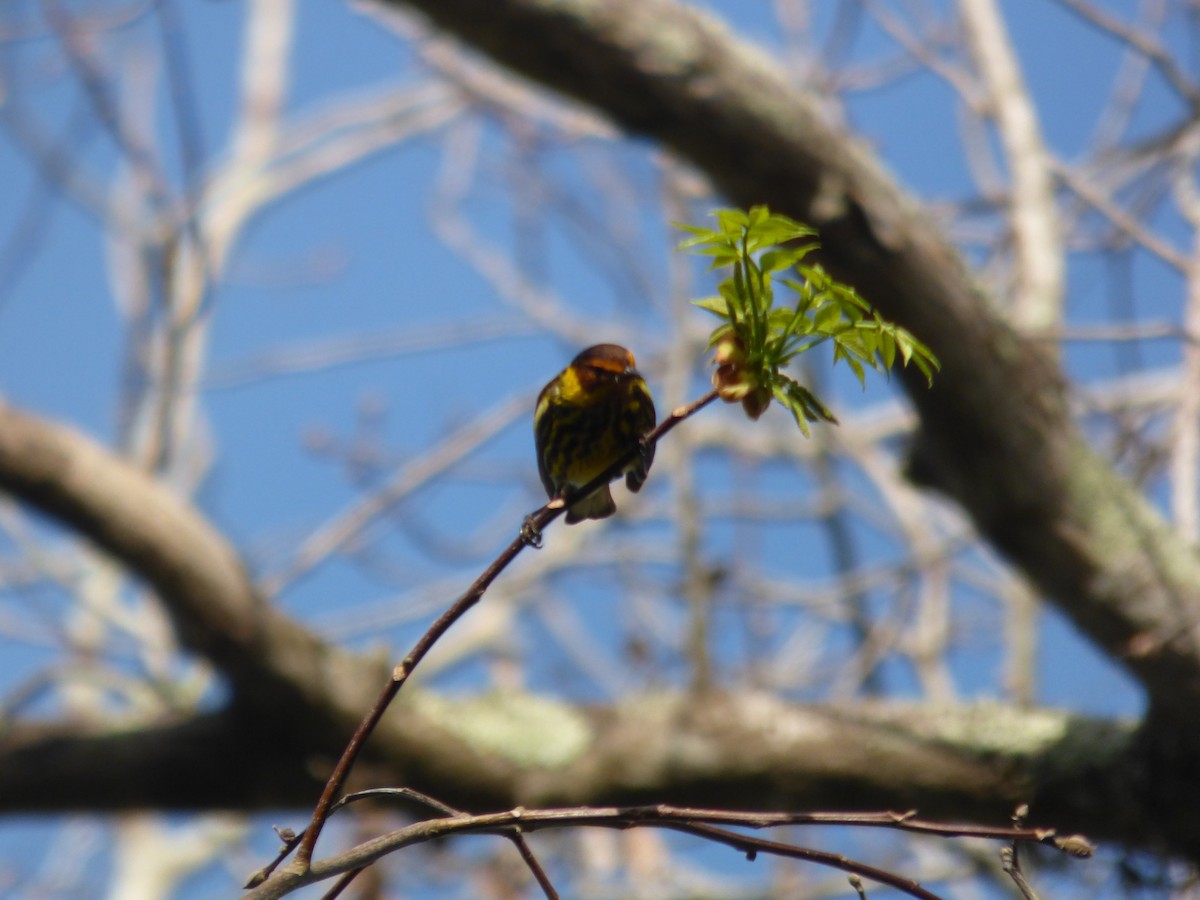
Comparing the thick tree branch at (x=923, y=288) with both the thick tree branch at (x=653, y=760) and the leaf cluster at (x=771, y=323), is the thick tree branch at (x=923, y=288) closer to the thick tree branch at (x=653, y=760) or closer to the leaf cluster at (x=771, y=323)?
the thick tree branch at (x=653, y=760)

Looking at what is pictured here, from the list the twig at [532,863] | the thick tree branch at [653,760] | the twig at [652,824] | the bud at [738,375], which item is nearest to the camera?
the twig at [652,824]

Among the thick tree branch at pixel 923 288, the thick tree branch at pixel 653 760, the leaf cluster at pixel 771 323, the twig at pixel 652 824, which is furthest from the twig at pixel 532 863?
the thick tree branch at pixel 653 760

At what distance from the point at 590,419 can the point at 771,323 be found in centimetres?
93

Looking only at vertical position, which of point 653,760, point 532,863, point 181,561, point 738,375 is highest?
point 181,561

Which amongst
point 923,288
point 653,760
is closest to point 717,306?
point 923,288

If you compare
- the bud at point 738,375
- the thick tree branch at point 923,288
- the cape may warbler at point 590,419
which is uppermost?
the thick tree branch at point 923,288

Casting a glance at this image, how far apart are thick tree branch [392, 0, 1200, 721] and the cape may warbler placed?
95 centimetres

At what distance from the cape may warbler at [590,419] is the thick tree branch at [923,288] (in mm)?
948

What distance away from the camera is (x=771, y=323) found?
121 cm

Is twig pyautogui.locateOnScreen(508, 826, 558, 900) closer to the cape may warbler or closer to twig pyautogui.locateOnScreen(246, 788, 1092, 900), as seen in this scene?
twig pyautogui.locateOnScreen(246, 788, 1092, 900)

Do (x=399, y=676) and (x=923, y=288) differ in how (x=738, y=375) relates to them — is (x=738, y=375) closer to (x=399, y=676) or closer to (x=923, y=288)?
(x=399, y=676)

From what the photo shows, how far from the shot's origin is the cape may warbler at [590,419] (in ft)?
6.31

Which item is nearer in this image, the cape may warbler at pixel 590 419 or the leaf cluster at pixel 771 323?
the leaf cluster at pixel 771 323

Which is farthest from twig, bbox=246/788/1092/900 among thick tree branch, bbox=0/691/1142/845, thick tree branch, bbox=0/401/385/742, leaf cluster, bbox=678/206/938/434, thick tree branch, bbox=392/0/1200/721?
thick tree branch, bbox=0/401/385/742
